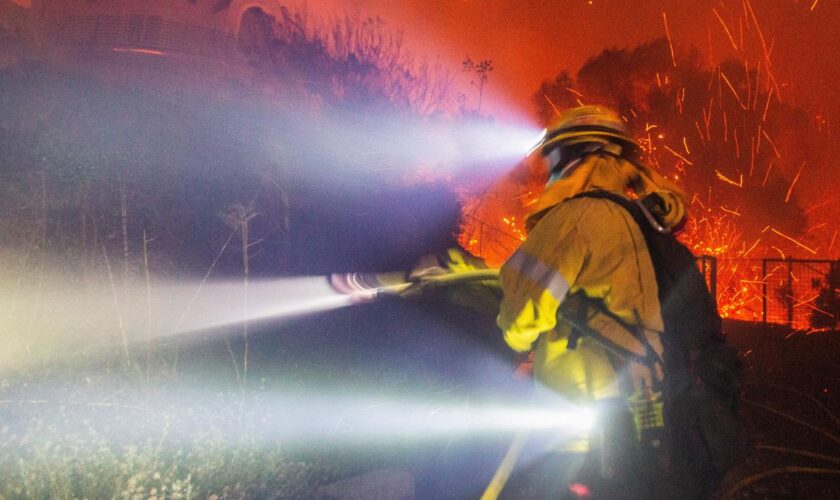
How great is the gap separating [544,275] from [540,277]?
0.01 m

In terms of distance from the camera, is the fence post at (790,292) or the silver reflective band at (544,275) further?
the fence post at (790,292)

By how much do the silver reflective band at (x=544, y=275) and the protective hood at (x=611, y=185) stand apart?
0.27 m

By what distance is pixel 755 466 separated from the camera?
449 centimetres

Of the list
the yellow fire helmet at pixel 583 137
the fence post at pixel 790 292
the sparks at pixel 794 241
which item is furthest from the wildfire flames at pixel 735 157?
the yellow fire helmet at pixel 583 137

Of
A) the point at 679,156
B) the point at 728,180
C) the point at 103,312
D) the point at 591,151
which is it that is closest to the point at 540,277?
the point at 591,151

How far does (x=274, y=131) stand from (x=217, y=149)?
4.01 ft

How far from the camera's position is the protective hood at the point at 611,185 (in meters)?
1.84

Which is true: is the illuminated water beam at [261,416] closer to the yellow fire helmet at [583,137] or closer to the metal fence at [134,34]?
the yellow fire helmet at [583,137]

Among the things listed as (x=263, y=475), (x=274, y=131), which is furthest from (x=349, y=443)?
(x=274, y=131)

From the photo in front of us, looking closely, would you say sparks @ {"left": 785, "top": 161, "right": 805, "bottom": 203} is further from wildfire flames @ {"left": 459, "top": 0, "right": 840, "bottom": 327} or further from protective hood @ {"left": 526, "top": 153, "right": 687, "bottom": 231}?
protective hood @ {"left": 526, "top": 153, "right": 687, "bottom": 231}

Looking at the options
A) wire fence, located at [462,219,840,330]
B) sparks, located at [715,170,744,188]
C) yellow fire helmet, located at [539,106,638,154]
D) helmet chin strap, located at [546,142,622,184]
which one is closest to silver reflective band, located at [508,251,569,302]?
helmet chin strap, located at [546,142,622,184]

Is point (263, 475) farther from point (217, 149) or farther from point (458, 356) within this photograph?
point (217, 149)

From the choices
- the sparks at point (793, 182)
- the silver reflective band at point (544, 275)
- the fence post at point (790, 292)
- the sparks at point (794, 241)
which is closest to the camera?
the silver reflective band at point (544, 275)

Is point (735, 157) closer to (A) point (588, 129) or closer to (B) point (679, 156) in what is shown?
(B) point (679, 156)
